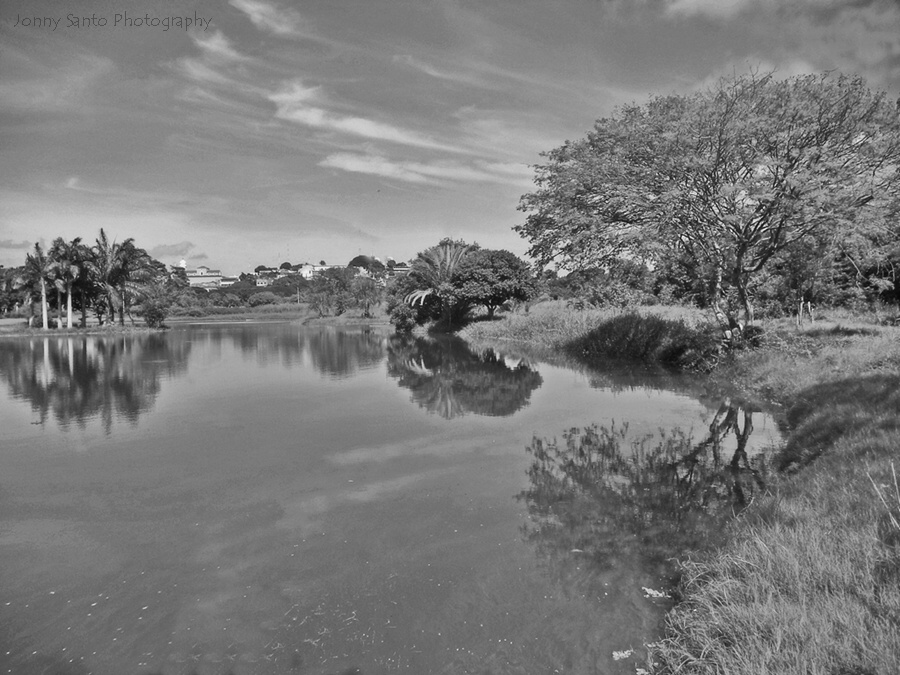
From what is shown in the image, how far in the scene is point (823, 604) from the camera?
3926mm

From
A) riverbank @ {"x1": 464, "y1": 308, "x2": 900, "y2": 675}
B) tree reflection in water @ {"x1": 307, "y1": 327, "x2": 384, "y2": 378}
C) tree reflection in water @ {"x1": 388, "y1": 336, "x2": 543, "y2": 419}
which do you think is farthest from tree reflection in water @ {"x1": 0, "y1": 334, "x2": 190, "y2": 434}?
riverbank @ {"x1": 464, "y1": 308, "x2": 900, "y2": 675}

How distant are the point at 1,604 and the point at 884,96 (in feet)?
67.8

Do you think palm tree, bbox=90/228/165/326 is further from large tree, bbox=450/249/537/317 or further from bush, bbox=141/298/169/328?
large tree, bbox=450/249/537/317

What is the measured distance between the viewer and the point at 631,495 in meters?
7.91

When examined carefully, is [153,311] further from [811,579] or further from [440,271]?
[811,579]

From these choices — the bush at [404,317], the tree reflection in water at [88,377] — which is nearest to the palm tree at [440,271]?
the bush at [404,317]

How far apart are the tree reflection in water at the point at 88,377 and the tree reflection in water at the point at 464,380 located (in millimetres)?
7966

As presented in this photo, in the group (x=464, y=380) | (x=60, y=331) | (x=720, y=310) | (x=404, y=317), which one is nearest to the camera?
(x=720, y=310)

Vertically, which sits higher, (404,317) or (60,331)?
(404,317)

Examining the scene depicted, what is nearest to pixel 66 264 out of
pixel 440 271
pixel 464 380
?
pixel 440 271

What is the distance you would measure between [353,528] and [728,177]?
1545 centimetres

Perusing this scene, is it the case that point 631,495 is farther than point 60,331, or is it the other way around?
point 60,331

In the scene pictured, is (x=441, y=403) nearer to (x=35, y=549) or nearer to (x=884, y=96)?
(x=35, y=549)

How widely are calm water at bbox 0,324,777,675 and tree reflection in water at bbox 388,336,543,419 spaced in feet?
1.74
